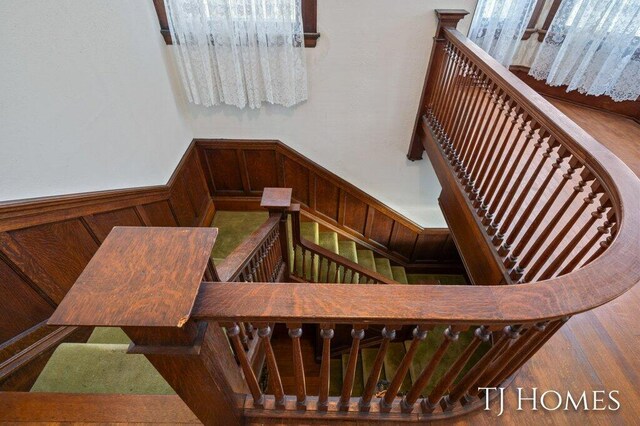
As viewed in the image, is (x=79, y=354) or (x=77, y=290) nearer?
(x=77, y=290)

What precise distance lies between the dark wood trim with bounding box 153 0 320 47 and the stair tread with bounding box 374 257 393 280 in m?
2.60

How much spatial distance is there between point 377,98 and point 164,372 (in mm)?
2602

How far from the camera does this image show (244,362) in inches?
32.4

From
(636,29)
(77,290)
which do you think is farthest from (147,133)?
(636,29)

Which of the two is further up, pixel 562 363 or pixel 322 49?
pixel 322 49

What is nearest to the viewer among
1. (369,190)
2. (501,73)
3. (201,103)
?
(501,73)

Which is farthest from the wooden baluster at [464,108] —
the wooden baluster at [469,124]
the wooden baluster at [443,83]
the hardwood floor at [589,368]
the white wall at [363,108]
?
the hardwood floor at [589,368]

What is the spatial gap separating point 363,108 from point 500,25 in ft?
4.06

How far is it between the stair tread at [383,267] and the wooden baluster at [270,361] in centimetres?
281

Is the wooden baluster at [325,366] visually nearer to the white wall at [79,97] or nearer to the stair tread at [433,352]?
the white wall at [79,97]

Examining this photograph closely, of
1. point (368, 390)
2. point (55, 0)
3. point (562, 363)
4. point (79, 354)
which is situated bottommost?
point (79, 354)

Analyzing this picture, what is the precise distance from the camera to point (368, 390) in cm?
96

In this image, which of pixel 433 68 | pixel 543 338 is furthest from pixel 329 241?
pixel 543 338

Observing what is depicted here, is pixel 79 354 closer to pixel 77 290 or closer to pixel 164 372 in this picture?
pixel 164 372
